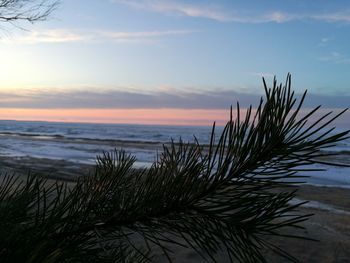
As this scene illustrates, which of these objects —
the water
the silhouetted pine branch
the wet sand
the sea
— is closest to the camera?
the silhouetted pine branch

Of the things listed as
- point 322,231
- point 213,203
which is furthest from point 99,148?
point 213,203

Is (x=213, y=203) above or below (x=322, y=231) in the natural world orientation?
above

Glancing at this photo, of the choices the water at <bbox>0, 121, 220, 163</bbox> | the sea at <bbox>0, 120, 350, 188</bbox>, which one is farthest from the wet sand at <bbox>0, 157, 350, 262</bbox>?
the water at <bbox>0, 121, 220, 163</bbox>

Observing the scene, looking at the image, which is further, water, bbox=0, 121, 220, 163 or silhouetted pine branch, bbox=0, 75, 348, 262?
water, bbox=0, 121, 220, 163

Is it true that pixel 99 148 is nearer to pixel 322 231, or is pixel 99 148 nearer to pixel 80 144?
pixel 80 144

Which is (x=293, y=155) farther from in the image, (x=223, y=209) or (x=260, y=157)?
(x=223, y=209)

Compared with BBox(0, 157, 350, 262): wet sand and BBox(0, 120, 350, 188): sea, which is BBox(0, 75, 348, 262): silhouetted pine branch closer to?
BBox(0, 120, 350, 188): sea

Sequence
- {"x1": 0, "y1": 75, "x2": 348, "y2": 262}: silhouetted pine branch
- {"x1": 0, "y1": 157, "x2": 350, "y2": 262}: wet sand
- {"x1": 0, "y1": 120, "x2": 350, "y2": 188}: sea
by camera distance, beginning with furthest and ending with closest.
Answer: {"x1": 0, "y1": 120, "x2": 350, "y2": 188}: sea < {"x1": 0, "y1": 157, "x2": 350, "y2": 262}: wet sand < {"x1": 0, "y1": 75, "x2": 348, "y2": 262}: silhouetted pine branch

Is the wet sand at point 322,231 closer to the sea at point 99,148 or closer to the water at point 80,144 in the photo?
the sea at point 99,148

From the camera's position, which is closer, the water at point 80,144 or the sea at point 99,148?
the sea at point 99,148

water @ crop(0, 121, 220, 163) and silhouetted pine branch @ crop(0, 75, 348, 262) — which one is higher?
silhouetted pine branch @ crop(0, 75, 348, 262)

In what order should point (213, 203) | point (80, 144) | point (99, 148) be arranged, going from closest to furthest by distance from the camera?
point (213, 203)
point (99, 148)
point (80, 144)

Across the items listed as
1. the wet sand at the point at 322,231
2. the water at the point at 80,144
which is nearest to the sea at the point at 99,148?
the water at the point at 80,144

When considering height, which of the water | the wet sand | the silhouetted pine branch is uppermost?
the silhouetted pine branch
